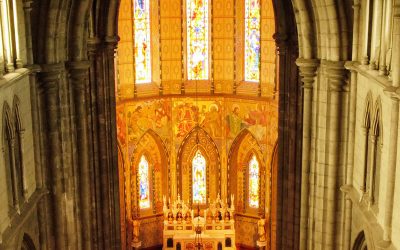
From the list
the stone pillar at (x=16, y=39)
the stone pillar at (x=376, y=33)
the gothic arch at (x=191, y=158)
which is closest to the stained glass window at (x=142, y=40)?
the gothic arch at (x=191, y=158)

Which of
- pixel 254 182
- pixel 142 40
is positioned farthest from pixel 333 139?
pixel 142 40

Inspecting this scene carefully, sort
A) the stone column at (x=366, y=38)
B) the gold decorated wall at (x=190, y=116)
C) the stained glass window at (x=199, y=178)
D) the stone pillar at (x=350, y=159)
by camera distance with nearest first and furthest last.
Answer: the stone column at (x=366, y=38)
the stone pillar at (x=350, y=159)
the gold decorated wall at (x=190, y=116)
the stained glass window at (x=199, y=178)

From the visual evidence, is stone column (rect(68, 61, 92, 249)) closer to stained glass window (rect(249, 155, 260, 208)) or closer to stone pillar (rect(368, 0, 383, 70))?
stone pillar (rect(368, 0, 383, 70))

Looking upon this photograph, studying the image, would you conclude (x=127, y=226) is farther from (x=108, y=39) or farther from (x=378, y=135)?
(x=378, y=135)

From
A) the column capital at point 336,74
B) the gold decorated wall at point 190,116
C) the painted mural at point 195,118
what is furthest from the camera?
the gold decorated wall at point 190,116

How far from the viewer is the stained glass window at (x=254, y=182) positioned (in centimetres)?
3041

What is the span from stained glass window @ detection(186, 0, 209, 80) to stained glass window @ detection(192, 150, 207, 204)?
331 cm

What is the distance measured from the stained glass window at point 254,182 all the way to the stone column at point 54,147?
583 inches

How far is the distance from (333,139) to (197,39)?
15.1 metres

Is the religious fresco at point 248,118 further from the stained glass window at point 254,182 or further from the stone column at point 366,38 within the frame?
the stone column at point 366,38

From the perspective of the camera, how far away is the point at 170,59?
100.0 feet

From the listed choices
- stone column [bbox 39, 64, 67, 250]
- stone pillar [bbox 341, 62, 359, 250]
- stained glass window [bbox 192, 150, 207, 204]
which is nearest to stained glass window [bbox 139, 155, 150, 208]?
stained glass window [bbox 192, 150, 207, 204]

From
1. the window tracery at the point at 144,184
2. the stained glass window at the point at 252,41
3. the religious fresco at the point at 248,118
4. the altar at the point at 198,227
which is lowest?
the altar at the point at 198,227

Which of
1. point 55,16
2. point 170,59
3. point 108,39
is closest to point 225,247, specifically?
point 170,59
